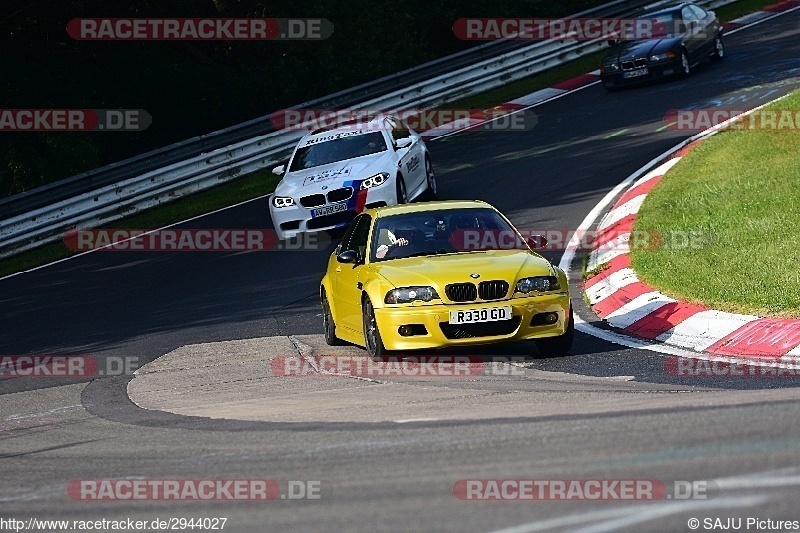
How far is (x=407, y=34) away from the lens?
111ft

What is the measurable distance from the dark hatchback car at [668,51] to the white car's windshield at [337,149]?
28.4 feet

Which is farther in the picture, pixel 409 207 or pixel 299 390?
pixel 409 207

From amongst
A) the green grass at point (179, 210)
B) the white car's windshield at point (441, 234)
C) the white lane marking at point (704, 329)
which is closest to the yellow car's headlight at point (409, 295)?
the white car's windshield at point (441, 234)

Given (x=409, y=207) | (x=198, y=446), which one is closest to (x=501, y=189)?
(x=409, y=207)

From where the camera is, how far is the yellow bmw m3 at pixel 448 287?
10.6 meters

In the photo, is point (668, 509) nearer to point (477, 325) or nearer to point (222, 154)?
point (477, 325)

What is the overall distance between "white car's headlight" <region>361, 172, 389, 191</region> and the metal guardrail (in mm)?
6361

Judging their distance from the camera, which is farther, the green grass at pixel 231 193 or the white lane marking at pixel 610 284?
the green grass at pixel 231 193

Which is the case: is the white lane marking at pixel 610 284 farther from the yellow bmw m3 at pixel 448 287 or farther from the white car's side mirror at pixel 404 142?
the white car's side mirror at pixel 404 142

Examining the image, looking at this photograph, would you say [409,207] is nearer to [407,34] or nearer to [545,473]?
[545,473]

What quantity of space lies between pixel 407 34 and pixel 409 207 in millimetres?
21994

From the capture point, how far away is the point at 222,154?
2445 centimetres

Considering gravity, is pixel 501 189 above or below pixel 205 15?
below

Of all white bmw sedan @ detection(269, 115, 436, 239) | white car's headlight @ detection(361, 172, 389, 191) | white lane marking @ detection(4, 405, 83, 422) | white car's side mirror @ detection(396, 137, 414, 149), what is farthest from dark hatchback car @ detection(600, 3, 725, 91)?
white lane marking @ detection(4, 405, 83, 422)
